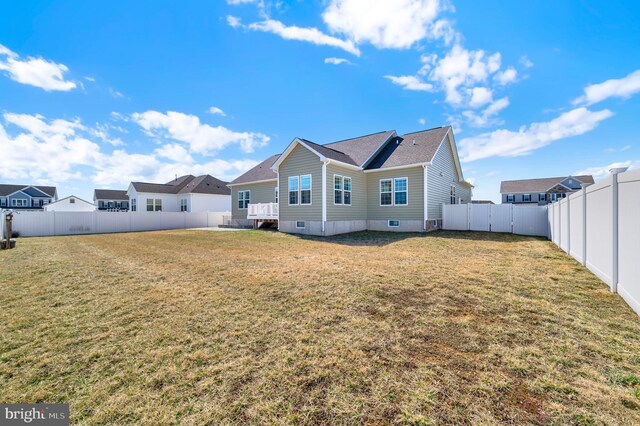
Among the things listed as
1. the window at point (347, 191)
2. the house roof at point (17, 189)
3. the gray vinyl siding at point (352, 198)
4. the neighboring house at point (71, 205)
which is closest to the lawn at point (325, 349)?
the gray vinyl siding at point (352, 198)

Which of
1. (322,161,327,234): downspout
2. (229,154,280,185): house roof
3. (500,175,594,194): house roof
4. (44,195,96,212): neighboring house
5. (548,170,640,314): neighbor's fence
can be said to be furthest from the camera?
(500,175,594,194): house roof

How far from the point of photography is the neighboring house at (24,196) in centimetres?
4431

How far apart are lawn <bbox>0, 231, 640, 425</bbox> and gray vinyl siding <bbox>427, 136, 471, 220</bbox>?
9.78 metres

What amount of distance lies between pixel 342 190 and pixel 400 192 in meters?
3.64

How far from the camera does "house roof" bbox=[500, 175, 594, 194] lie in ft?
156

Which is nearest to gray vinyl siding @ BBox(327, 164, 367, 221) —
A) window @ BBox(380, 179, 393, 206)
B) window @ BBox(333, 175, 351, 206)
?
window @ BBox(333, 175, 351, 206)

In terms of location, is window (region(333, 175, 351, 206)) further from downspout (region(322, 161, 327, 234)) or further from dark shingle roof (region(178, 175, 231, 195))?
dark shingle roof (region(178, 175, 231, 195))

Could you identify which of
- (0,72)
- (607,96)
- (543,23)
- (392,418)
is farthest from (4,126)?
(607,96)

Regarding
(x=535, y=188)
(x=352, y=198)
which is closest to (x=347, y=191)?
(x=352, y=198)

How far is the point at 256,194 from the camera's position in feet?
69.5

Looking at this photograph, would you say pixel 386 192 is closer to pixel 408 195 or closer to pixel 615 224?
pixel 408 195

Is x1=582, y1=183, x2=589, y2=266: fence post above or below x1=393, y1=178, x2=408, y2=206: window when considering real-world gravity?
below

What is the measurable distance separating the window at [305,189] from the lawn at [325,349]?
9.22 meters

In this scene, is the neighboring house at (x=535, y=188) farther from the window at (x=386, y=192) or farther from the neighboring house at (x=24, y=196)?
the neighboring house at (x=24, y=196)
